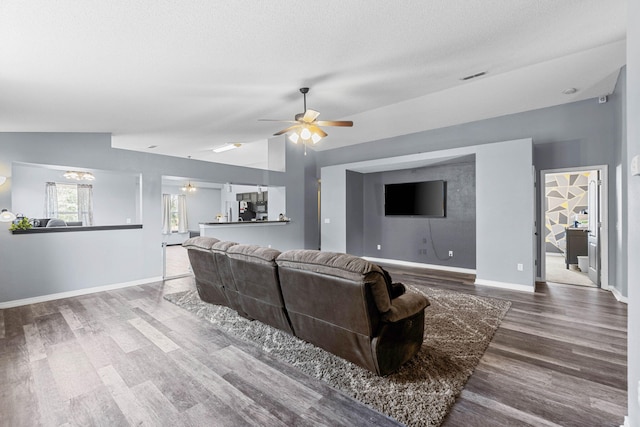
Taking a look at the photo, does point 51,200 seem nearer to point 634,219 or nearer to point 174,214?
point 174,214

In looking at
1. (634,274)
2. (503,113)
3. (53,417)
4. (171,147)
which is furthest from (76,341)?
(503,113)

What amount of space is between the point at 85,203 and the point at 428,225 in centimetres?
868

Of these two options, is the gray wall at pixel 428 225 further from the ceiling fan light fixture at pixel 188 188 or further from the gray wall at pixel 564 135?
the ceiling fan light fixture at pixel 188 188

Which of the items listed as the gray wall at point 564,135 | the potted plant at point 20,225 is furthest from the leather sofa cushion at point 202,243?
the gray wall at point 564,135

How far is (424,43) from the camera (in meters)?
2.71

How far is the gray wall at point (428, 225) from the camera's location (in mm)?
5977

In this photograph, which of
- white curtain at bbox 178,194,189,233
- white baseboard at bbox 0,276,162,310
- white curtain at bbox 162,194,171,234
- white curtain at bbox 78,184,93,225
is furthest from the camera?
white curtain at bbox 178,194,189,233

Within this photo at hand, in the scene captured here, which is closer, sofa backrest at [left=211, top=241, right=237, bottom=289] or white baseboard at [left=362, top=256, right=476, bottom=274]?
sofa backrest at [left=211, top=241, right=237, bottom=289]

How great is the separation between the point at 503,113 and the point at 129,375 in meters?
6.48

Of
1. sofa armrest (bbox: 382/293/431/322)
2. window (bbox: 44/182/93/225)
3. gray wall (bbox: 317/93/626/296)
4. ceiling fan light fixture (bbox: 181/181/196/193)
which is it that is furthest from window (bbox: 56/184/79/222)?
gray wall (bbox: 317/93/626/296)

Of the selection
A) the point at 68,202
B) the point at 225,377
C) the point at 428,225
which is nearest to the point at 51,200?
the point at 68,202

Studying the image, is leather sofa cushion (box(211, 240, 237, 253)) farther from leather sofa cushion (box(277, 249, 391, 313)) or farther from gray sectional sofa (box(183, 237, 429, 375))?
leather sofa cushion (box(277, 249, 391, 313))

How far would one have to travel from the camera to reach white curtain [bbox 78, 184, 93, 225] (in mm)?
7496

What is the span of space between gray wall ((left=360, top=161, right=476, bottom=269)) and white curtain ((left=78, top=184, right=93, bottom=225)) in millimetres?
6787
